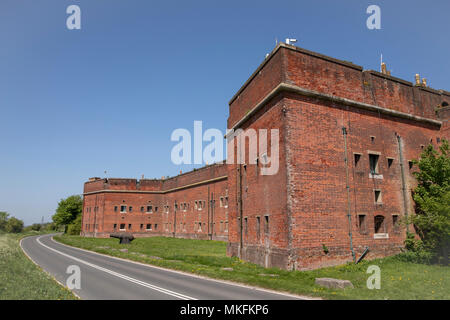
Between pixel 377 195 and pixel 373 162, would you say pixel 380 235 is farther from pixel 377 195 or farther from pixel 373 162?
pixel 373 162

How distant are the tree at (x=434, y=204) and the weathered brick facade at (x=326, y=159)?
0.86 m

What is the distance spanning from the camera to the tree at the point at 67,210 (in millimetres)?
76250

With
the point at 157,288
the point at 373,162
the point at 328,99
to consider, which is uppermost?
the point at 328,99

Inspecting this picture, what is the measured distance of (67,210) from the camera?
76438 mm

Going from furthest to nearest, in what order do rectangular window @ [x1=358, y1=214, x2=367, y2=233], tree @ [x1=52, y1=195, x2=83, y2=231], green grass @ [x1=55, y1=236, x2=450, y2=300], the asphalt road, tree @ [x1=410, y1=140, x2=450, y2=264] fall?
tree @ [x1=52, y1=195, x2=83, y2=231] → rectangular window @ [x1=358, y1=214, x2=367, y2=233] → tree @ [x1=410, y1=140, x2=450, y2=264] → green grass @ [x1=55, y1=236, x2=450, y2=300] → the asphalt road

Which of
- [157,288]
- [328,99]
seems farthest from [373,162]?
[157,288]

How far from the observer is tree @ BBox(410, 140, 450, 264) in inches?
633

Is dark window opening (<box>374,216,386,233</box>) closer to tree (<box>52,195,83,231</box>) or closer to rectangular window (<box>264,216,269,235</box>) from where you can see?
rectangular window (<box>264,216,269,235</box>)

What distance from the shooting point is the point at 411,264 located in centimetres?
1616

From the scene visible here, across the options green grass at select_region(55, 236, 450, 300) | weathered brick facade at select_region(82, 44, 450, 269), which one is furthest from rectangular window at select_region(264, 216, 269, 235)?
green grass at select_region(55, 236, 450, 300)

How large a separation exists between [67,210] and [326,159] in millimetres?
76309

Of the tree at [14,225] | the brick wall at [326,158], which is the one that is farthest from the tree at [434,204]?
the tree at [14,225]

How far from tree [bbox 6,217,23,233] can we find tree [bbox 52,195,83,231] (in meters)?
22.6

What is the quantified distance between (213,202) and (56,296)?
34.4 metres
